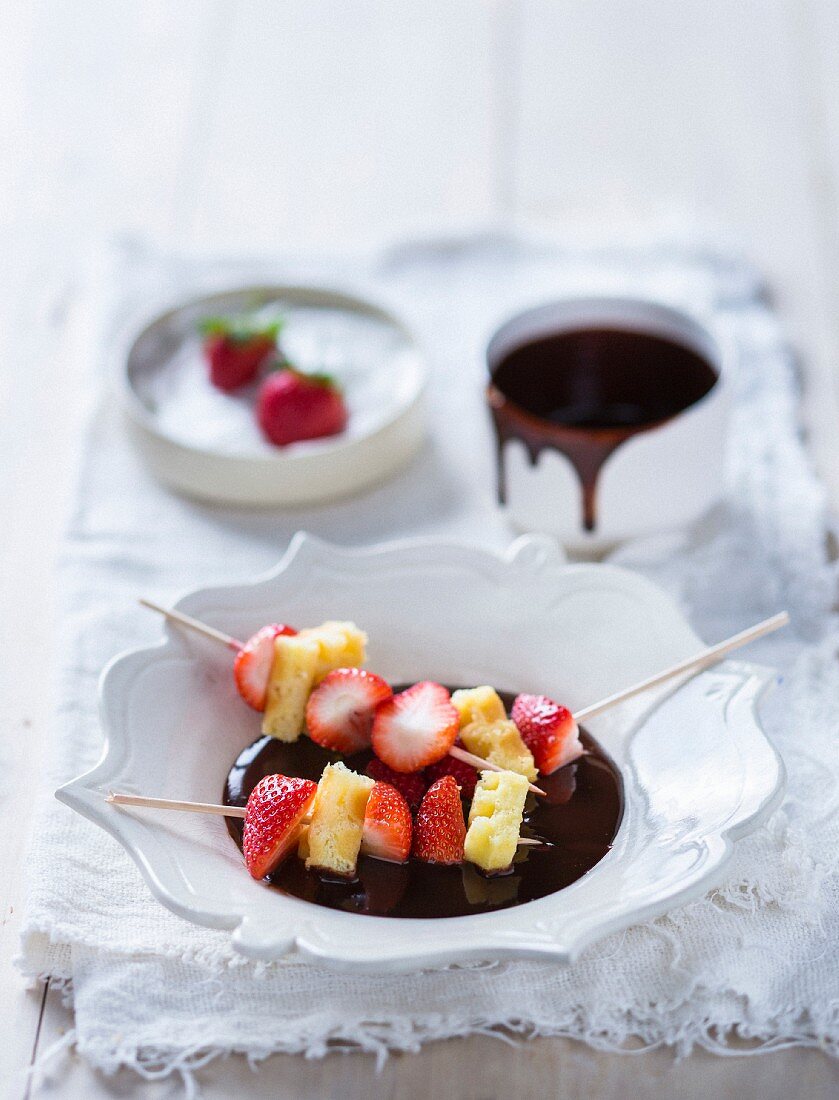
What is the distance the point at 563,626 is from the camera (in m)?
1.41

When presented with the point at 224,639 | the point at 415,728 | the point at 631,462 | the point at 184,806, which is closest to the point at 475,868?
the point at 415,728

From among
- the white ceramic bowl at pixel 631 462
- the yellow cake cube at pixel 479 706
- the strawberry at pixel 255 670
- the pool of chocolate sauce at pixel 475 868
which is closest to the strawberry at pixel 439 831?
the pool of chocolate sauce at pixel 475 868

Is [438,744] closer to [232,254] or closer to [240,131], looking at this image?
[232,254]

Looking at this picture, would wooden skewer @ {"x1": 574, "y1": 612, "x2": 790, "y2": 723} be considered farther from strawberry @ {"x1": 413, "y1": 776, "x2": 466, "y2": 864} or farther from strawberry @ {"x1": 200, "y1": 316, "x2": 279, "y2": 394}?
strawberry @ {"x1": 200, "y1": 316, "x2": 279, "y2": 394}

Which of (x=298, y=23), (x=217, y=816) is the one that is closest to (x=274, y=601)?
(x=217, y=816)

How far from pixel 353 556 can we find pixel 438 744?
290mm

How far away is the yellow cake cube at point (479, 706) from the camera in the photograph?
1267 millimetres

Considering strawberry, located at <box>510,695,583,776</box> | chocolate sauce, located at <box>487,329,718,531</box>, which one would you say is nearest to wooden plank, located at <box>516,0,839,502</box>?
chocolate sauce, located at <box>487,329,718,531</box>

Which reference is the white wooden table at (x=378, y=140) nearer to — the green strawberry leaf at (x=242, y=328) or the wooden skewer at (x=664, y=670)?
the green strawberry leaf at (x=242, y=328)

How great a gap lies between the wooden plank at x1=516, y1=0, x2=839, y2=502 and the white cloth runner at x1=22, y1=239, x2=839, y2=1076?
121mm

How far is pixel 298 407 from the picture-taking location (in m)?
1.73

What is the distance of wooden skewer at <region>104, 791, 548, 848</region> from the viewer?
3.66 ft

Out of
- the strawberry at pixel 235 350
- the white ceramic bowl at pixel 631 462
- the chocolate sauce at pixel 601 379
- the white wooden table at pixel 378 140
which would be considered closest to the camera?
the white ceramic bowl at pixel 631 462

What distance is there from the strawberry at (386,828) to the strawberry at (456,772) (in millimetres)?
87
